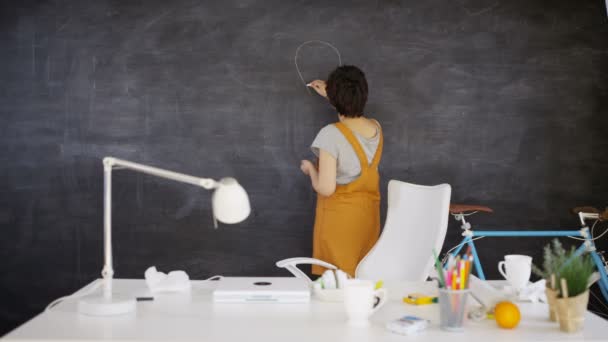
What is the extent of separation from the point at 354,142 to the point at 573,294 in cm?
150

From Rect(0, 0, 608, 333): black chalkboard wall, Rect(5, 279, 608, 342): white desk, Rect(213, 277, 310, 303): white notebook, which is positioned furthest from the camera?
Rect(0, 0, 608, 333): black chalkboard wall

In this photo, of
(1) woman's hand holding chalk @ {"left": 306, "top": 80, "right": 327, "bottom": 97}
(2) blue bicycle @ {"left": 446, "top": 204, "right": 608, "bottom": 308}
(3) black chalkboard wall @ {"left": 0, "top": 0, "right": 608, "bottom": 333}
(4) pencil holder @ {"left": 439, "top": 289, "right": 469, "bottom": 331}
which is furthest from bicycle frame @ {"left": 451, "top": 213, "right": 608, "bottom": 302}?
(4) pencil holder @ {"left": 439, "top": 289, "right": 469, "bottom": 331}

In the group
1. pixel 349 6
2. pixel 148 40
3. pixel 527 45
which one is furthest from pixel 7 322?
pixel 527 45

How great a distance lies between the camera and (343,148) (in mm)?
3012

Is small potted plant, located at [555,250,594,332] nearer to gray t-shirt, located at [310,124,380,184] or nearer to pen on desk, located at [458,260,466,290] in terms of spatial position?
pen on desk, located at [458,260,466,290]

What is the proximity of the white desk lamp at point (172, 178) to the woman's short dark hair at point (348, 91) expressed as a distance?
141 centimetres

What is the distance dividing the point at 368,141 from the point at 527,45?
141cm

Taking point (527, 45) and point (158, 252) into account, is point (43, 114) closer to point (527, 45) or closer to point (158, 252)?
point (158, 252)

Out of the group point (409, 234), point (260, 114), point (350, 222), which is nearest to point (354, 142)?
point (350, 222)

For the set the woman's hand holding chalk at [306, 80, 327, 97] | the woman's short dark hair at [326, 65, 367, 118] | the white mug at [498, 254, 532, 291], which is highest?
the woman's hand holding chalk at [306, 80, 327, 97]

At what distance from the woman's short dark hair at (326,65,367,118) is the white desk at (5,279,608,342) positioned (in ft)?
4.17

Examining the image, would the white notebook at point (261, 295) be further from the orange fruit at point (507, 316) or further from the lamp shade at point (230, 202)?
the orange fruit at point (507, 316)

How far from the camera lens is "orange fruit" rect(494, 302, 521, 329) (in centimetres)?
166

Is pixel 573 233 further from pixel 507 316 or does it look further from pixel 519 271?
pixel 507 316
